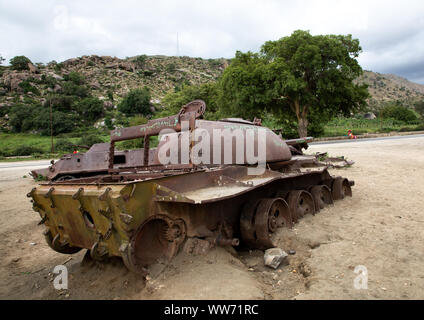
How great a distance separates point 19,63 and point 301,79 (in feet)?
211

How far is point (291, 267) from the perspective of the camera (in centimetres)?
415

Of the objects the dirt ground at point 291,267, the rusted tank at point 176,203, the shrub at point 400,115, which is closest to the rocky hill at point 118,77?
the shrub at point 400,115

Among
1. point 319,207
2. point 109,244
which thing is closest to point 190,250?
point 109,244

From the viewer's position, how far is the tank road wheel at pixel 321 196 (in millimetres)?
6328

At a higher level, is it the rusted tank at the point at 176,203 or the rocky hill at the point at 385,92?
the rocky hill at the point at 385,92

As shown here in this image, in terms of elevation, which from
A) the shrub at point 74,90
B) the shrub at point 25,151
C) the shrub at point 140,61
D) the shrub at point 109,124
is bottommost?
the shrub at point 25,151

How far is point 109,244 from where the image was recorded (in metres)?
3.65

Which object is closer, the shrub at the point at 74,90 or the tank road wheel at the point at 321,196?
the tank road wheel at the point at 321,196

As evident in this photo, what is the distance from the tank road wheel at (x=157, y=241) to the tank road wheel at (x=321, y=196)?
10.9 feet

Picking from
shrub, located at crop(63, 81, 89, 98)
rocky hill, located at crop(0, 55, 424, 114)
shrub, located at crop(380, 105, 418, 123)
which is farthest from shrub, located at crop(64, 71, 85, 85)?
shrub, located at crop(380, 105, 418, 123)

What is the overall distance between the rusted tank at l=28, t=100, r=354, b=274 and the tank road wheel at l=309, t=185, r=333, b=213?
0.07m

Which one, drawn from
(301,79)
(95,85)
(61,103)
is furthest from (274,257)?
(95,85)

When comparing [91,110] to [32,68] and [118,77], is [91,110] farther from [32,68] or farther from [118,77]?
[32,68]

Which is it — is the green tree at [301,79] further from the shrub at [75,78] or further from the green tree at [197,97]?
the shrub at [75,78]
